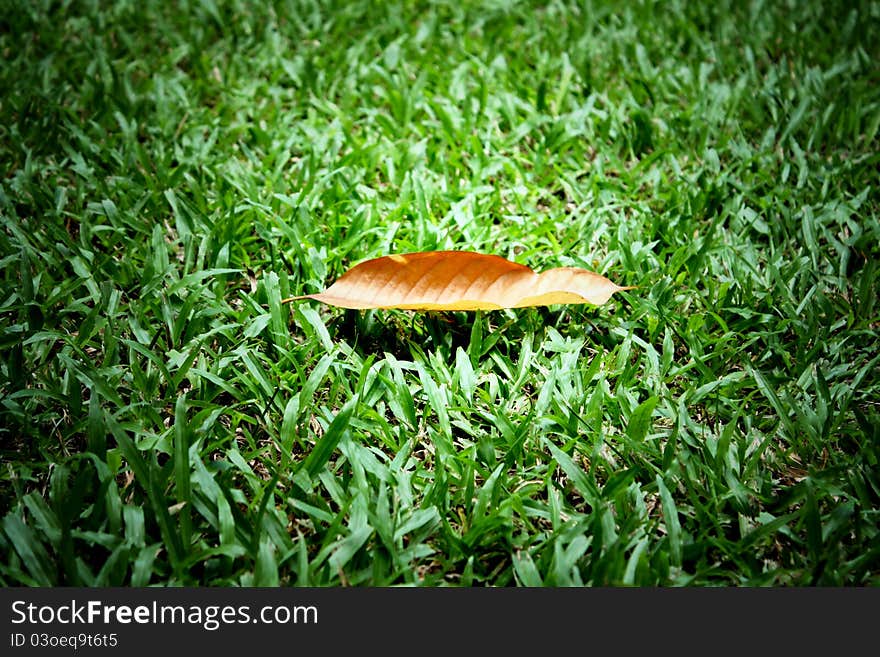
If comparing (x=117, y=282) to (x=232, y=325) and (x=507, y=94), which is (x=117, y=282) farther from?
(x=507, y=94)

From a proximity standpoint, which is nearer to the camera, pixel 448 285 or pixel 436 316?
pixel 448 285

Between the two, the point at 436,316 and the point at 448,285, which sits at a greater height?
the point at 448,285

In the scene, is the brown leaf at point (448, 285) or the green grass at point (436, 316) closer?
the green grass at point (436, 316)

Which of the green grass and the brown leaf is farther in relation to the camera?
the brown leaf

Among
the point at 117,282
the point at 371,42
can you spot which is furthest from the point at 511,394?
the point at 371,42
